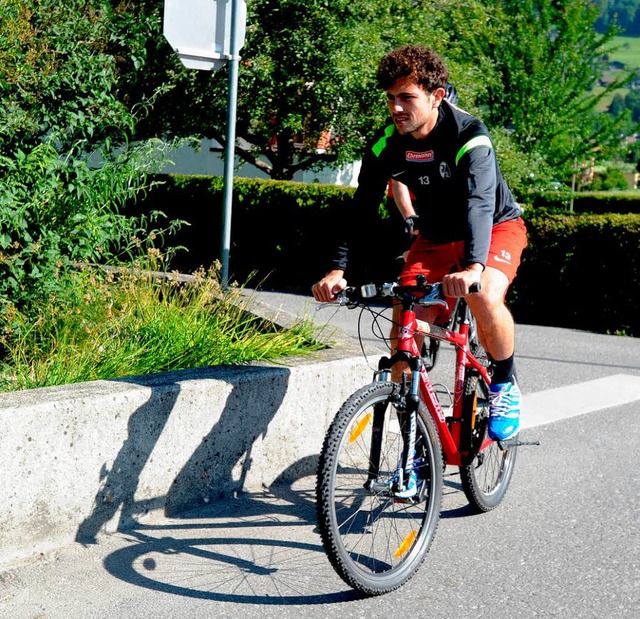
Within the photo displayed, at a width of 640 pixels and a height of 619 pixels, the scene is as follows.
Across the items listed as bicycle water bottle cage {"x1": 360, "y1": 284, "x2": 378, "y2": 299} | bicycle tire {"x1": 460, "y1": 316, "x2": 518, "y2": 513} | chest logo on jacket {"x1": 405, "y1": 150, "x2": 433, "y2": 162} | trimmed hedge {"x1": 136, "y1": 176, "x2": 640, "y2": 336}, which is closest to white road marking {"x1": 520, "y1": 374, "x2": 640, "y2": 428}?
bicycle tire {"x1": 460, "y1": 316, "x2": 518, "y2": 513}

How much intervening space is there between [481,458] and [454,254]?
3.26 feet

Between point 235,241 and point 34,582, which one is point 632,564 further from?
point 235,241

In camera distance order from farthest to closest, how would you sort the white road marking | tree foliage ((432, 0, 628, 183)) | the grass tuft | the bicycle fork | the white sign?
tree foliage ((432, 0, 628, 183)) → the white sign → the white road marking → the grass tuft → the bicycle fork

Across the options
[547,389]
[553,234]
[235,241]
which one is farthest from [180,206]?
[547,389]

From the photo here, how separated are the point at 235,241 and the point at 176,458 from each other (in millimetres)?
11375

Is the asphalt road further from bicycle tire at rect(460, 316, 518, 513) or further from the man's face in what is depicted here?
the man's face

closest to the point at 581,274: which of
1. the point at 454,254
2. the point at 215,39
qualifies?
the point at 215,39

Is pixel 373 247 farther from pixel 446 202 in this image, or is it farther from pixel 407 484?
pixel 407 484

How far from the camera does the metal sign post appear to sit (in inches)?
283

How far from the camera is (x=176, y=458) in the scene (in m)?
4.54

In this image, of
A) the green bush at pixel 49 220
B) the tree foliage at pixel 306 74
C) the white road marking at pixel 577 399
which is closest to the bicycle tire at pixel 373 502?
the green bush at pixel 49 220

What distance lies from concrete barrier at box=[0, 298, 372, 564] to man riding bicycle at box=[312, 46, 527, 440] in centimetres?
79

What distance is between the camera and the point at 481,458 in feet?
15.9

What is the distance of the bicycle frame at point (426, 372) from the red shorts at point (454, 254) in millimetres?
216
